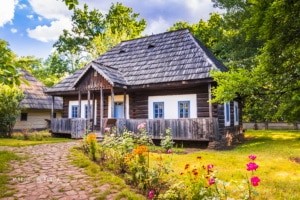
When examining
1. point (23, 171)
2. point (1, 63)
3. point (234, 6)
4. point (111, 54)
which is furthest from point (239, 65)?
point (1, 63)

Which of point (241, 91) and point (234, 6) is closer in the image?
point (241, 91)

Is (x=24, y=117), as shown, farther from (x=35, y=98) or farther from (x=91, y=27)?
(x=91, y=27)

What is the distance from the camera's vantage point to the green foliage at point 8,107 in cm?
1783

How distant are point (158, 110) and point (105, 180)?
10.3 meters

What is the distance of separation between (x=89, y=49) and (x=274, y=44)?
121ft

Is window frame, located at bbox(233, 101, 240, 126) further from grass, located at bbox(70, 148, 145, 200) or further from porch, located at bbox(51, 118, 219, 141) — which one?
grass, located at bbox(70, 148, 145, 200)

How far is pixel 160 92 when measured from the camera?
16.7m

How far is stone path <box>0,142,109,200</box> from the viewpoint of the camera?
5621mm

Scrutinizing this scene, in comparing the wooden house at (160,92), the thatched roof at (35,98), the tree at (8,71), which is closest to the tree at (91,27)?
the thatched roof at (35,98)

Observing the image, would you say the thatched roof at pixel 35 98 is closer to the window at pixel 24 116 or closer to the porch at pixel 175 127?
the window at pixel 24 116

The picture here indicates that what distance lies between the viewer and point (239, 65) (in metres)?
23.0

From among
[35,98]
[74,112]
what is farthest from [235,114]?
[35,98]

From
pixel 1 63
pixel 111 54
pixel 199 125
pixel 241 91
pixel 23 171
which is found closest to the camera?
pixel 1 63

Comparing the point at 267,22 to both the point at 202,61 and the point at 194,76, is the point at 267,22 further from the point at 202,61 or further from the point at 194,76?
the point at 202,61
